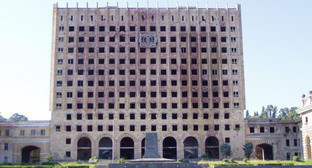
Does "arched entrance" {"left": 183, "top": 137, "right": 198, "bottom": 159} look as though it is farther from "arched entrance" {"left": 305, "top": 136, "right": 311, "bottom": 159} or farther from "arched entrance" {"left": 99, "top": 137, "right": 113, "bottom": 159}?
"arched entrance" {"left": 305, "top": 136, "right": 311, "bottom": 159}

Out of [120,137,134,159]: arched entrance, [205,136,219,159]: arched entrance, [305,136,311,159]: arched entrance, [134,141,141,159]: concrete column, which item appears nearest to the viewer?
[305,136,311,159]: arched entrance

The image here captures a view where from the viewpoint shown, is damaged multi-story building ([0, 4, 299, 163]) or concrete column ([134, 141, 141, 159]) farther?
damaged multi-story building ([0, 4, 299, 163])

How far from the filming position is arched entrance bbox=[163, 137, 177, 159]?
331 feet

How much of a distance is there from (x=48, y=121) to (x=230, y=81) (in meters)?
43.6

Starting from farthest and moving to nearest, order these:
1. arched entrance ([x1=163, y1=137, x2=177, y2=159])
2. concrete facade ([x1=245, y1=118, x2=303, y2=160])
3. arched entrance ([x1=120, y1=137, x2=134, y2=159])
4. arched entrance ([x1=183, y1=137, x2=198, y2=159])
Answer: arched entrance ([x1=163, y1=137, x2=177, y2=159])
arched entrance ([x1=183, y1=137, x2=198, y2=159])
arched entrance ([x1=120, y1=137, x2=134, y2=159])
concrete facade ([x1=245, y1=118, x2=303, y2=160])

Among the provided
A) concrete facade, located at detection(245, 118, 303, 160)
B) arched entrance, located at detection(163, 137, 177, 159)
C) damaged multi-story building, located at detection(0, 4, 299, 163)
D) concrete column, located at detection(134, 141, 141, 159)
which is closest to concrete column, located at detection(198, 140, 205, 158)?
damaged multi-story building, located at detection(0, 4, 299, 163)

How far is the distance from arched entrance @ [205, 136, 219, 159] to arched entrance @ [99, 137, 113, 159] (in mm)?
22713

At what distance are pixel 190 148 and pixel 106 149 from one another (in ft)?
65.0

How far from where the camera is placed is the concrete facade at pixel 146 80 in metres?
97.8

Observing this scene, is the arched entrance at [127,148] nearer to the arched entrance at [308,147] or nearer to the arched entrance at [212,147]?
the arched entrance at [212,147]

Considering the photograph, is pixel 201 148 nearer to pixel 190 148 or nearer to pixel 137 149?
pixel 190 148

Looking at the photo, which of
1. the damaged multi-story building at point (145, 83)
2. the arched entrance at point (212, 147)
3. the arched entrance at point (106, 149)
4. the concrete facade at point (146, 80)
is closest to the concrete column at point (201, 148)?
the damaged multi-story building at point (145, 83)

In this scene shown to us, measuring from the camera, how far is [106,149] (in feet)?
322

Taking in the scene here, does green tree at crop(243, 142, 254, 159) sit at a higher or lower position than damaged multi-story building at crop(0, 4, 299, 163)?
lower
